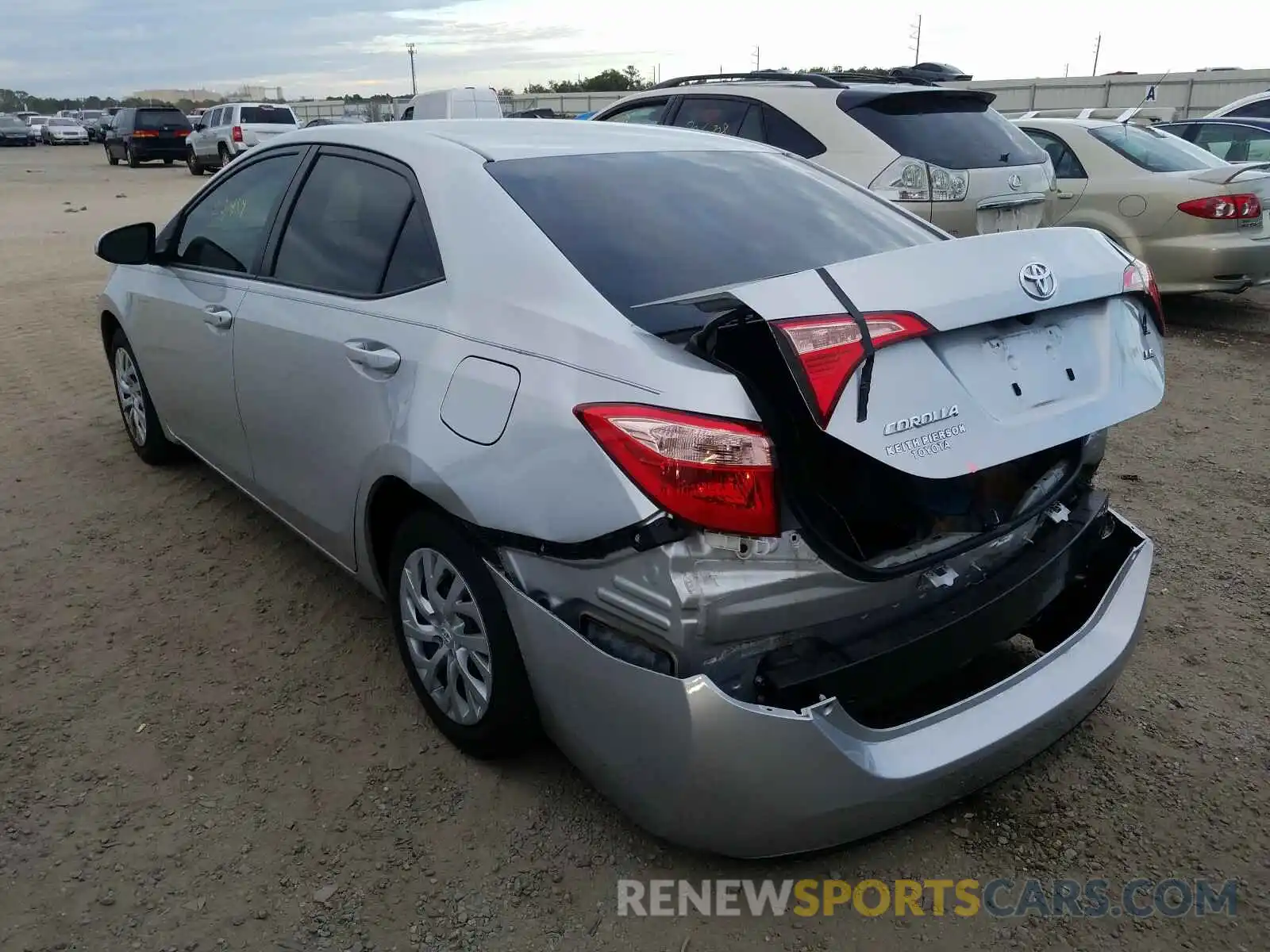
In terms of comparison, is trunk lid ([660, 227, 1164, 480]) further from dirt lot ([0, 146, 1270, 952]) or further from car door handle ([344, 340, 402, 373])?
dirt lot ([0, 146, 1270, 952])

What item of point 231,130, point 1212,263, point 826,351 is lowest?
point 1212,263

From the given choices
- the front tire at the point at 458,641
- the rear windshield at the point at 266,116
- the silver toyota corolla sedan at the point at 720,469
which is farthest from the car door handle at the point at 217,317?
the rear windshield at the point at 266,116

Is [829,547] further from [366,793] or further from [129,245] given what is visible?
[129,245]

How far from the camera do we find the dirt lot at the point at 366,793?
88.0 inches

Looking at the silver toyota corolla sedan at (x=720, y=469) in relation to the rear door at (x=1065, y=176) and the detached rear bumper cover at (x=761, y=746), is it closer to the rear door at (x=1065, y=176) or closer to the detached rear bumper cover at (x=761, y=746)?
the detached rear bumper cover at (x=761, y=746)

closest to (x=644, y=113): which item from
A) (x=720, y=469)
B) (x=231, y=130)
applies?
(x=720, y=469)

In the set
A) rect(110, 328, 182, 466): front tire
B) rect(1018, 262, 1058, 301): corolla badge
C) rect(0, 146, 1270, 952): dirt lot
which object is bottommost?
rect(0, 146, 1270, 952): dirt lot

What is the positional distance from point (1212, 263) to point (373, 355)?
274 inches

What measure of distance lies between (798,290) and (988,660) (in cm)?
124

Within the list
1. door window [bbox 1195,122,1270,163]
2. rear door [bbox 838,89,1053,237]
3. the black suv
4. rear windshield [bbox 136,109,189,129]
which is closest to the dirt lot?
rear door [bbox 838,89,1053,237]

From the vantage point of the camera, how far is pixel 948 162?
21.4 feet

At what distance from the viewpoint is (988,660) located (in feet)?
8.55

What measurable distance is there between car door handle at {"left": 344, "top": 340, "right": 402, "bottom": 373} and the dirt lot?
1.04 metres

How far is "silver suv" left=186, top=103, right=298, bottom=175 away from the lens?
24.6 metres
